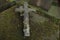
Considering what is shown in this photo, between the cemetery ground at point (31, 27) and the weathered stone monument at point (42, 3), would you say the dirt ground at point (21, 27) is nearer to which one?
the cemetery ground at point (31, 27)

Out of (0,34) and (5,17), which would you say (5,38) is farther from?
(5,17)

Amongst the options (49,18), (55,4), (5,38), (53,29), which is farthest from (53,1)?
(5,38)

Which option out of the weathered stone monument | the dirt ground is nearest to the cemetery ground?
the dirt ground

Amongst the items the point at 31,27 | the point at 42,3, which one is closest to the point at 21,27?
the point at 31,27

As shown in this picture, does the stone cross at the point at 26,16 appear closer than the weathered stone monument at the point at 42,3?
Yes

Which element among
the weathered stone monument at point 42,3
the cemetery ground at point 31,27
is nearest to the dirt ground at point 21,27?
the cemetery ground at point 31,27

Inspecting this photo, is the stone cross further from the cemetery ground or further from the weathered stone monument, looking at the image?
A: the weathered stone monument

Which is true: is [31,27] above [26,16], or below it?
below

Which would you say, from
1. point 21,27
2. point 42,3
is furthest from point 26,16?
point 42,3

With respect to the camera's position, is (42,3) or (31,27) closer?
(31,27)

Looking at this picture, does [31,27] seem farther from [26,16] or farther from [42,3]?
[42,3]
